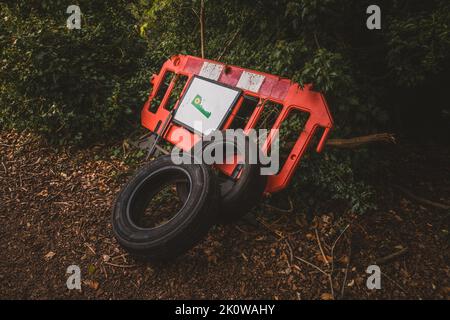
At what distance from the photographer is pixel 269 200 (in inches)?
140

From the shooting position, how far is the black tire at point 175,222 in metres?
2.77

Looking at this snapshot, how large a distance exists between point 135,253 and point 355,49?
9.91 ft

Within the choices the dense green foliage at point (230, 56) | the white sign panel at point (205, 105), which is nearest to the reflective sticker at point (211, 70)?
the white sign panel at point (205, 105)

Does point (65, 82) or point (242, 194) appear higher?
point (242, 194)

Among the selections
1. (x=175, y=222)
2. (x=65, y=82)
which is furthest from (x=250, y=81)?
(x=65, y=82)

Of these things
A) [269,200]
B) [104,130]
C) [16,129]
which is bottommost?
[16,129]

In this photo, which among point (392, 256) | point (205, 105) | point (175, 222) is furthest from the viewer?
point (205, 105)

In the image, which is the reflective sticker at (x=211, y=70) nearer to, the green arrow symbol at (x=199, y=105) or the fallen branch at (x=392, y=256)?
the green arrow symbol at (x=199, y=105)

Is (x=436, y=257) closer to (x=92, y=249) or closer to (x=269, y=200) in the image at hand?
(x=269, y=200)

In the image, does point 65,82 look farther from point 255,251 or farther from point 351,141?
point 351,141

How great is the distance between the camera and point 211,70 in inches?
164

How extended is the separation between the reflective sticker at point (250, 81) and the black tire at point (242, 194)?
852mm

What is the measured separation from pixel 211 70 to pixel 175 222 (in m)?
2.13

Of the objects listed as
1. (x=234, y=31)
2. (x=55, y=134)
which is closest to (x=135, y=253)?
(x=55, y=134)
